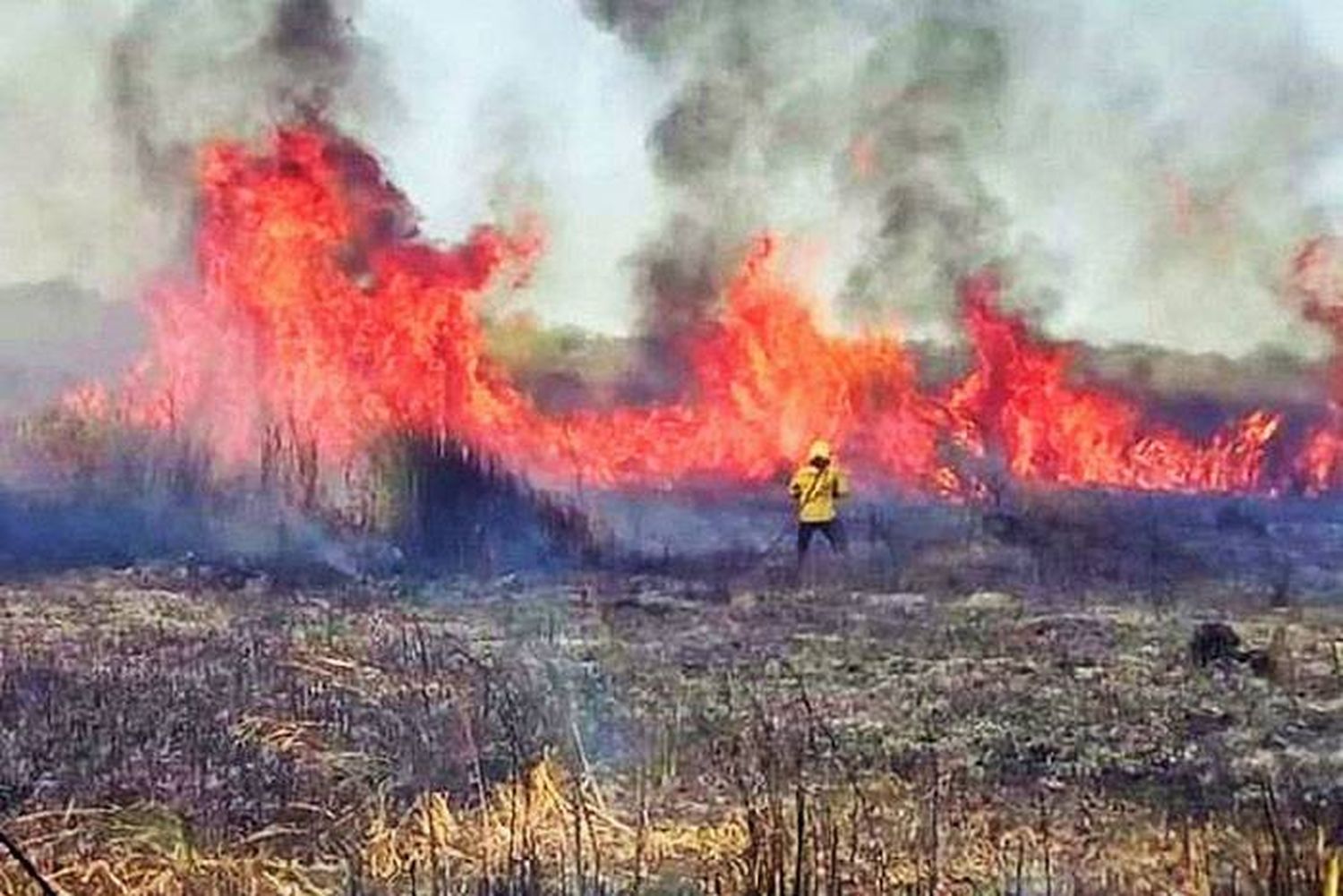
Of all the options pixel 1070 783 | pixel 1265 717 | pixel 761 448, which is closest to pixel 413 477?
pixel 761 448

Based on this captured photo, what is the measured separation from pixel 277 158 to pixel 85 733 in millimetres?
1306

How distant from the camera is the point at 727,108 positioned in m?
4.71

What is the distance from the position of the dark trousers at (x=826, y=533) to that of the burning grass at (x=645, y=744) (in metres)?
0.12

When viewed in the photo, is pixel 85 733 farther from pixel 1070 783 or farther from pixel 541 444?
pixel 1070 783

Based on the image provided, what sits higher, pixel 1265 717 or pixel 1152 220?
pixel 1152 220

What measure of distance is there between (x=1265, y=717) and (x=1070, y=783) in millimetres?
445

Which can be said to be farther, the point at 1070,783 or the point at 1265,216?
the point at 1265,216

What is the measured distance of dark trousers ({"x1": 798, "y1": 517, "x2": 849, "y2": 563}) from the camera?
4.62 m

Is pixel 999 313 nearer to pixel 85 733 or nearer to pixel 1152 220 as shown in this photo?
pixel 1152 220

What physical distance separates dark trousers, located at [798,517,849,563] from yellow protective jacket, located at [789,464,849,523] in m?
0.01

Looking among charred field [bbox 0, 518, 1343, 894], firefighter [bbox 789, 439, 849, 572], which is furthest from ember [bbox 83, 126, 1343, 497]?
charred field [bbox 0, 518, 1343, 894]

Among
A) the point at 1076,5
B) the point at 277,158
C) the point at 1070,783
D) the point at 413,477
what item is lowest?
the point at 1070,783

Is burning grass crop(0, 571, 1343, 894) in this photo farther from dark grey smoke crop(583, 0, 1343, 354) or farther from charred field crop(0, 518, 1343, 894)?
dark grey smoke crop(583, 0, 1343, 354)

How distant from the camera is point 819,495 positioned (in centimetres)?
465
